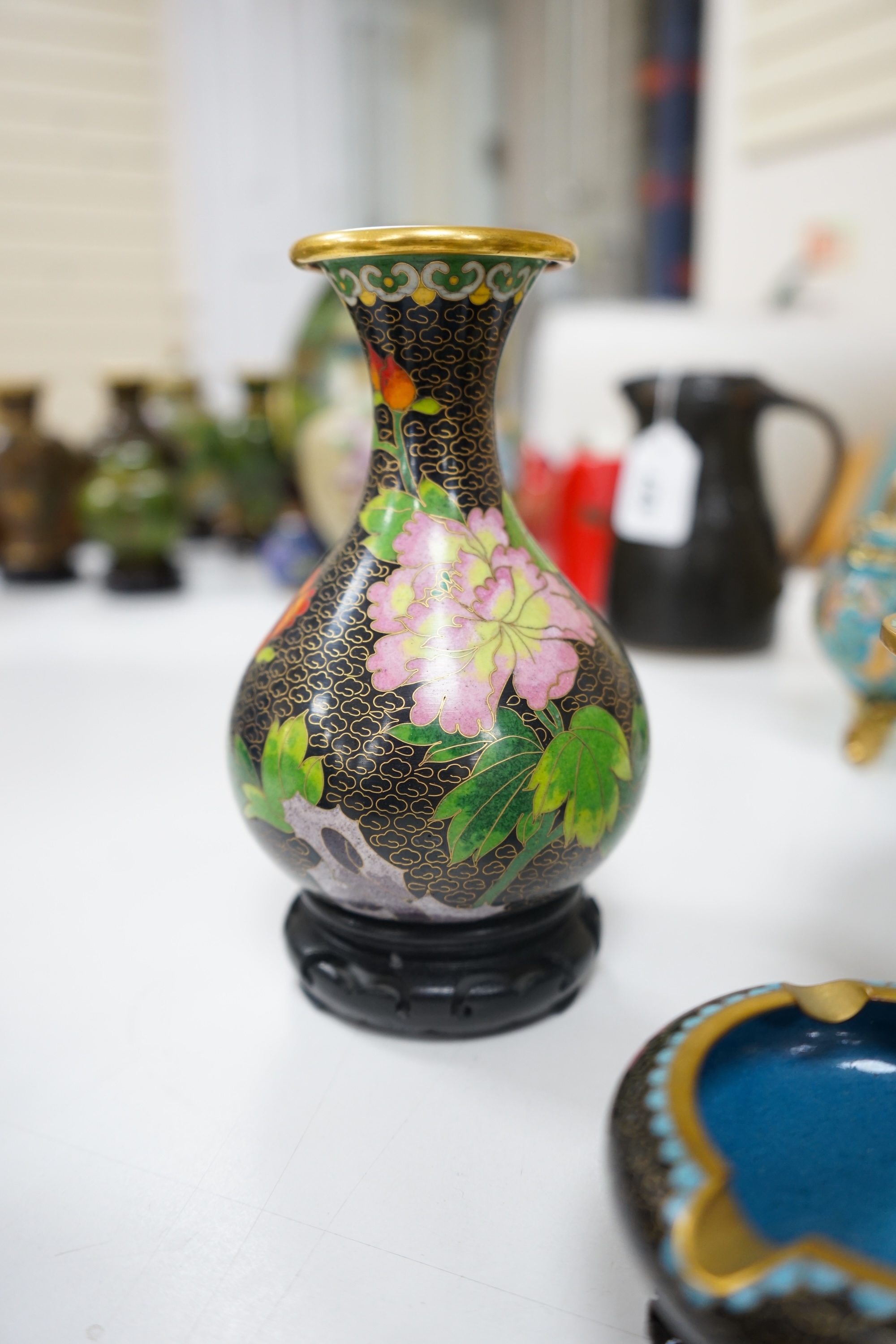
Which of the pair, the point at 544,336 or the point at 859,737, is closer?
the point at 859,737

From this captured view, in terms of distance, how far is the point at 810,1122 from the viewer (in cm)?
41

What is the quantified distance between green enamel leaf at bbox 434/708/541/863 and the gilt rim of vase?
0.73 feet

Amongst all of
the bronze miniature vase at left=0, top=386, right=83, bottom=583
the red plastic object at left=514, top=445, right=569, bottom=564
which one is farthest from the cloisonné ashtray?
the bronze miniature vase at left=0, top=386, right=83, bottom=583

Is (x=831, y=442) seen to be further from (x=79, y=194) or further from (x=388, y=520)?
(x=79, y=194)

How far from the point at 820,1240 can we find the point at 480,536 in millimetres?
361

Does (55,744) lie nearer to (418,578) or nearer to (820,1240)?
(418,578)

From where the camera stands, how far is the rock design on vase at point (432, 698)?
503 millimetres

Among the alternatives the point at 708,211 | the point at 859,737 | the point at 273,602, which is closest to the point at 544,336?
the point at 708,211

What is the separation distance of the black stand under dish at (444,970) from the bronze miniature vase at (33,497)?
1.23 metres

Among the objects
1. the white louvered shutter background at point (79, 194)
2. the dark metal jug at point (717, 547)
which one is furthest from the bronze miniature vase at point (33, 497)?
the white louvered shutter background at point (79, 194)

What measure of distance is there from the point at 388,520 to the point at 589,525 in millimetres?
969

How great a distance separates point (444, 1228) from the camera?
45 cm

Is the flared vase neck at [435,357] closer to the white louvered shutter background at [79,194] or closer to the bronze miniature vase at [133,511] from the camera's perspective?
the bronze miniature vase at [133,511]

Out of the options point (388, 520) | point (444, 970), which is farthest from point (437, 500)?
point (444, 970)
